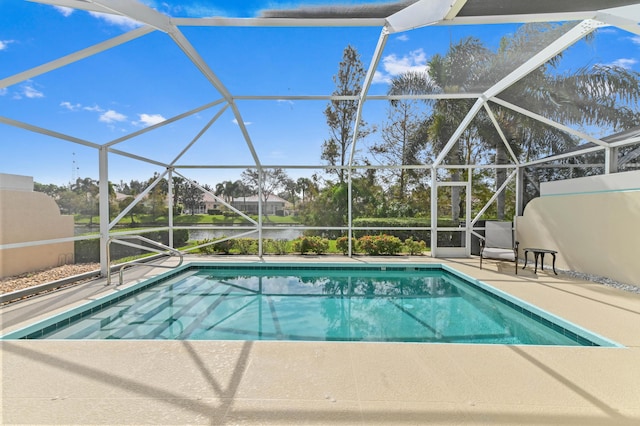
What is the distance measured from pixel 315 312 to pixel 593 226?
582 centimetres

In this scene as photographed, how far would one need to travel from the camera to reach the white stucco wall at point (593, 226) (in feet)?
17.5

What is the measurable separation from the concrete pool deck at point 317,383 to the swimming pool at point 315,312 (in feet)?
2.20

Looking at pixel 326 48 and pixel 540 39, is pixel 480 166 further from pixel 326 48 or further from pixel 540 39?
pixel 326 48

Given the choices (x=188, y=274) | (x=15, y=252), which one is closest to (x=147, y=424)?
(x=188, y=274)

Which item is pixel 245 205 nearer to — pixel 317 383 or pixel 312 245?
pixel 312 245

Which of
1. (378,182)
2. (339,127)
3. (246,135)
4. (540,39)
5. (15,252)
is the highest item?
(339,127)

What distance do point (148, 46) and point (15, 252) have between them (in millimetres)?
5059

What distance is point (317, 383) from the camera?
2314 mm

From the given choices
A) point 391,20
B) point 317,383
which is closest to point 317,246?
point 391,20

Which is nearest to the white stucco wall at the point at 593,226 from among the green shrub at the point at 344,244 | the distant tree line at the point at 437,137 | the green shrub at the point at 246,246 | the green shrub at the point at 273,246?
the distant tree line at the point at 437,137

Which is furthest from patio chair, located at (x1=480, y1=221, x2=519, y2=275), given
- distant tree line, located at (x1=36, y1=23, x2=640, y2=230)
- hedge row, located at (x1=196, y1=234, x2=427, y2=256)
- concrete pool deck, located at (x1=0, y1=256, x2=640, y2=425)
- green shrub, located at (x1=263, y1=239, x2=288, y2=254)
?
green shrub, located at (x1=263, y1=239, x2=288, y2=254)

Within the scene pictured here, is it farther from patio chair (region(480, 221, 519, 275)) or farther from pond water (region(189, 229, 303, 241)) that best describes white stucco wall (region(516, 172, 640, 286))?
pond water (region(189, 229, 303, 241))

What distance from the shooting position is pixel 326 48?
15.8ft

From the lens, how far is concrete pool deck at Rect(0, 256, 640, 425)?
6.40 feet
